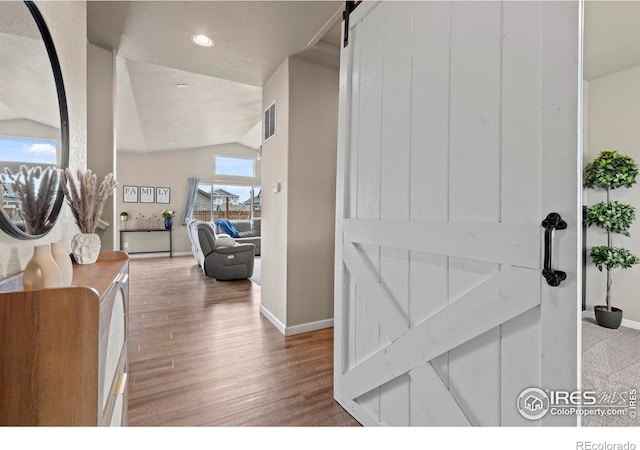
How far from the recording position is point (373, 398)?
1542mm

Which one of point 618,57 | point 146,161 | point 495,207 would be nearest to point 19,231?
point 495,207

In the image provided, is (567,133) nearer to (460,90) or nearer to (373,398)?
(460,90)

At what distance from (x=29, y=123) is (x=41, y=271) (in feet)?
1.82

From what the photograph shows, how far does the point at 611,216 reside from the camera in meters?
2.86

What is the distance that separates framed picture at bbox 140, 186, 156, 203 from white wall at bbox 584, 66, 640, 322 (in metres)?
8.58

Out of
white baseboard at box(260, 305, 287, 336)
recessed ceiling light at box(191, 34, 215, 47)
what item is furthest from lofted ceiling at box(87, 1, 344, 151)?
white baseboard at box(260, 305, 287, 336)

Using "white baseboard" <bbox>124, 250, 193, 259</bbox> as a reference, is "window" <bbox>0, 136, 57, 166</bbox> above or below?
above

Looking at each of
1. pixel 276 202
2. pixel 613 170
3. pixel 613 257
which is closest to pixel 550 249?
pixel 276 202

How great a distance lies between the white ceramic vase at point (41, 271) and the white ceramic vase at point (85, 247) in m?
0.47

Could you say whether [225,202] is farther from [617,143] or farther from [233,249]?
[617,143]

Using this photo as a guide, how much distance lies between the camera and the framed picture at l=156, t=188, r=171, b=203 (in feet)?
24.6

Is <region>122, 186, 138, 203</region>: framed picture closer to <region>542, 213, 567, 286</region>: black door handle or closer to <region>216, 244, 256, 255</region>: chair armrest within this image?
<region>216, 244, 256, 255</region>: chair armrest

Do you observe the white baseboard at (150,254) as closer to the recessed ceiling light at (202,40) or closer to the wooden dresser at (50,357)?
the recessed ceiling light at (202,40)

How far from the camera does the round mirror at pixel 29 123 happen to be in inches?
31.8
